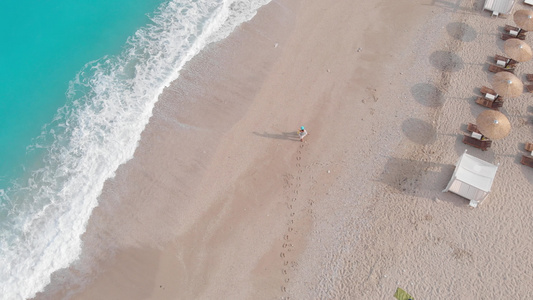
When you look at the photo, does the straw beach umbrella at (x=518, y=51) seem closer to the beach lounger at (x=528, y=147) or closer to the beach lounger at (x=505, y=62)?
the beach lounger at (x=505, y=62)

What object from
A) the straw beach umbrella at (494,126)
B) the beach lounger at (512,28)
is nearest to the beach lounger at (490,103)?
the straw beach umbrella at (494,126)

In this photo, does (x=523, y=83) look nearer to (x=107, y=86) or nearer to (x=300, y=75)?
(x=300, y=75)

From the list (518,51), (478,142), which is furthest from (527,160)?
(518,51)

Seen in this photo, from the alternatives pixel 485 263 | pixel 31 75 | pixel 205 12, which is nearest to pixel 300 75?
pixel 205 12

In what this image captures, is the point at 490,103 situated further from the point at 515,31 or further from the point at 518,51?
the point at 515,31

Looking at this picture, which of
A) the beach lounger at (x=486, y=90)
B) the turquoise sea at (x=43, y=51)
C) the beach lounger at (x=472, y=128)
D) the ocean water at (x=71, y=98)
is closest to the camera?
the ocean water at (x=71, y=98)

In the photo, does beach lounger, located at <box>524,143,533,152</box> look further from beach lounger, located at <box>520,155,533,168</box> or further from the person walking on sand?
the person walking on sand
